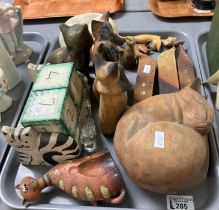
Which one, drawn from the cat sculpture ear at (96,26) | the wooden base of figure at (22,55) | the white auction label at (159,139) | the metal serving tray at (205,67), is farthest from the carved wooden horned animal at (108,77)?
the wooden base of figure at (22,55)

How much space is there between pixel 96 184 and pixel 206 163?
7.7 inches

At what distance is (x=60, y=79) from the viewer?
61cm

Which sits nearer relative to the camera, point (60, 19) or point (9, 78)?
point (9, 78)

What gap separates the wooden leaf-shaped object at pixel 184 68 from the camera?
711 millimetres

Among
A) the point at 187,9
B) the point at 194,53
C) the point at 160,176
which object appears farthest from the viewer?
the point at 187,9

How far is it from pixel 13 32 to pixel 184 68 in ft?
1.46

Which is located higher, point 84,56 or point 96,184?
point 84,56

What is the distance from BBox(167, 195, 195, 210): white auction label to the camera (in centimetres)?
54

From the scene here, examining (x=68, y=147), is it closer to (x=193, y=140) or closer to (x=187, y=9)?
(x=193, y=140)

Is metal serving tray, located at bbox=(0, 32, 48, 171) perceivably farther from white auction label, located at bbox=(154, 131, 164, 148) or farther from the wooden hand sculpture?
white auction label, located at bbox=(154, 131, 164, 148)

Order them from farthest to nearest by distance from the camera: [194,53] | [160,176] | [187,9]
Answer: [187,9] < [194,53] < [160,176]

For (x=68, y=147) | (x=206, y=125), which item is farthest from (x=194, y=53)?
(x=68, y=147)

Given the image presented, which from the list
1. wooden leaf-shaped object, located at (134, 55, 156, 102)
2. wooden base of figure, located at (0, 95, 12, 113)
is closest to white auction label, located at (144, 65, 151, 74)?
wooden leaf-shaped object, located at (134, 55, 156, 102)

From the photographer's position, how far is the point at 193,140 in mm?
509
